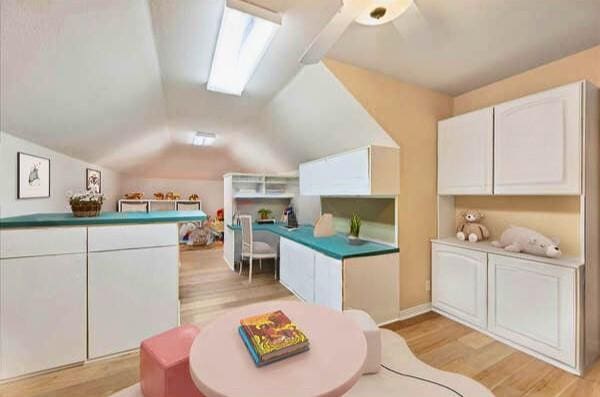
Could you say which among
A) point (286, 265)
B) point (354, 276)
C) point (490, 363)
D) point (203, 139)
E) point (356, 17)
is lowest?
point (490, 363)

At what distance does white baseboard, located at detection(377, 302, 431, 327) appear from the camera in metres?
2.58

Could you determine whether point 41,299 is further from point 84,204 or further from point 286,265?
point 286,265

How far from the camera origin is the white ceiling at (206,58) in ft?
4.77

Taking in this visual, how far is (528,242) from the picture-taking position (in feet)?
7.04

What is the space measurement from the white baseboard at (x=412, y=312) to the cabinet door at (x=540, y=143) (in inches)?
56.6

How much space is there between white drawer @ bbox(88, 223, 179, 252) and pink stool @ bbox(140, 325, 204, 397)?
2.78ft

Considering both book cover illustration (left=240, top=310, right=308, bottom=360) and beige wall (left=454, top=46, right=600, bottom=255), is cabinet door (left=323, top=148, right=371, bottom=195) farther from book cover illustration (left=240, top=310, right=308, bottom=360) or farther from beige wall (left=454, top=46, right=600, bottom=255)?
book cover illustration (left=240, top=310, right=308, bottom=360)

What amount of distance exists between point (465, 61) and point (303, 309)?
7.98 ft

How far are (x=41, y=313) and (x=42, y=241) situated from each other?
0.52 metres

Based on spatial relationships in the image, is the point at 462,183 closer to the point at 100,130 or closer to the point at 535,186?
the point at 535,186

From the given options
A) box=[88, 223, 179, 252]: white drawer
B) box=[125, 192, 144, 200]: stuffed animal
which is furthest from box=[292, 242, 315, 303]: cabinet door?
box=[125, 192, 144, 200]: stuffed animal

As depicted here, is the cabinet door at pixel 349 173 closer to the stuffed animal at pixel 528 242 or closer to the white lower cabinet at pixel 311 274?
the white lower cabinet at pixel 311 274

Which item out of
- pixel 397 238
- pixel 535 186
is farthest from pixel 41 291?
pixel 535 186

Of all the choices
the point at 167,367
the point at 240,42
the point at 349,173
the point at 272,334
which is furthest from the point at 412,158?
the point at 167,367
